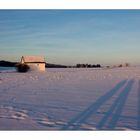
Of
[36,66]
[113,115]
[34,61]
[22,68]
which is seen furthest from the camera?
[34,61]

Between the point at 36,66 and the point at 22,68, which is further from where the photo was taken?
the point at 36,66

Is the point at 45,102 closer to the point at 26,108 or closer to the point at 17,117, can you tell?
the point at 26,108

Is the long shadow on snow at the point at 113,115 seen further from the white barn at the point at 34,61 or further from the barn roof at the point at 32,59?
the barn roof at the point at 32,59

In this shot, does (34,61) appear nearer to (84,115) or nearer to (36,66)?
(36,66)

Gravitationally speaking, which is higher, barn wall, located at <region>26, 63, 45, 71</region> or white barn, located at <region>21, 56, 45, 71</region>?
white barn, located at <region>21, 56, 45, 71</region>

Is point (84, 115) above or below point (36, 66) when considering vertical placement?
below

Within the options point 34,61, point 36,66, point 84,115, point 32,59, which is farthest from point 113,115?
point 32,59

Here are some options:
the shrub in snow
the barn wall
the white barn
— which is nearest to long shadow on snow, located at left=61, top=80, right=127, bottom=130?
the shrub in snow

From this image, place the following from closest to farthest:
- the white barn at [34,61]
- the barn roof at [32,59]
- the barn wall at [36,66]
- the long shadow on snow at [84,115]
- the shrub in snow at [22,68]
Answer: the long shadow on snow at [84,115] < the shrub in snow at [22,68] < the barn wall at [36,66] < the white barn at [34,61] < the barn roof at [32,59]

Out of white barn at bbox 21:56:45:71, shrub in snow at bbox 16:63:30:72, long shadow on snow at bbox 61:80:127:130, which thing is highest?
white barn at bbox 21:56:45:71

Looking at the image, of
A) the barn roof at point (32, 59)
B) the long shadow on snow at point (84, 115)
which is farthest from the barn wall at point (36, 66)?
the long shadow on snow at point (84, 115)

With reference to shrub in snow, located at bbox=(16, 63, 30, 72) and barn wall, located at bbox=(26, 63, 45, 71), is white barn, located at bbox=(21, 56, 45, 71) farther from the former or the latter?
shrub in snow, located at bbox=(16, 63, 30, 72)

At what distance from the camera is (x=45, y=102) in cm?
765
